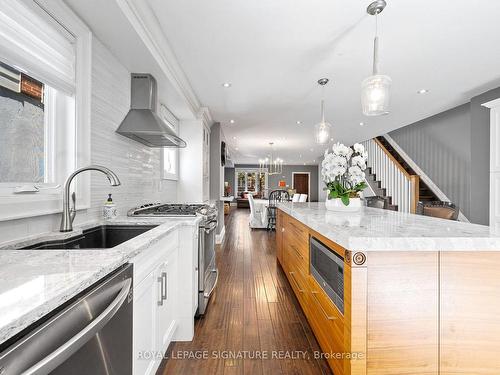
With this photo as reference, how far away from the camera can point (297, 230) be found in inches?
90.7

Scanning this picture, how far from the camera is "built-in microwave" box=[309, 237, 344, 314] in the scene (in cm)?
129

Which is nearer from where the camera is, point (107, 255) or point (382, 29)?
point (107, 255)

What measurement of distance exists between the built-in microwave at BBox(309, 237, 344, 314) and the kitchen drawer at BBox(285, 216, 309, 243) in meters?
0.16

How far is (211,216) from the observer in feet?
8.04

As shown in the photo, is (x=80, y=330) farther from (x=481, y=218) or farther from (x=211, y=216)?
(x=481, y=218)

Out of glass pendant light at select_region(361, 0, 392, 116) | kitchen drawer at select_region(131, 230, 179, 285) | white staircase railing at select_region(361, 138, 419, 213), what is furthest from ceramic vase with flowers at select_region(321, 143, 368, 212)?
white staircase railing at select_region(361, 138, 419, 213)

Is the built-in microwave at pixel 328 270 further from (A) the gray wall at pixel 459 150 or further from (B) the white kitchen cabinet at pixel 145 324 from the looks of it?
(A) the gray wall at pixel 459 150

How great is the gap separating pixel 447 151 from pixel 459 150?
0.90 ft

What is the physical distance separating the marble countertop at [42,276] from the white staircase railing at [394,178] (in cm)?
539

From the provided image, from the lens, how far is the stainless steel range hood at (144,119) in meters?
2.08

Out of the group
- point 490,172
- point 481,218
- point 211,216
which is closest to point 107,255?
point 211,216

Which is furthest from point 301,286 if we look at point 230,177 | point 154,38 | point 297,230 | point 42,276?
point 230,177

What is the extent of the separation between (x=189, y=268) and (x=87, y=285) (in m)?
1.19

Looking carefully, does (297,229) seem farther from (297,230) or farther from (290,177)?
(290,177)
